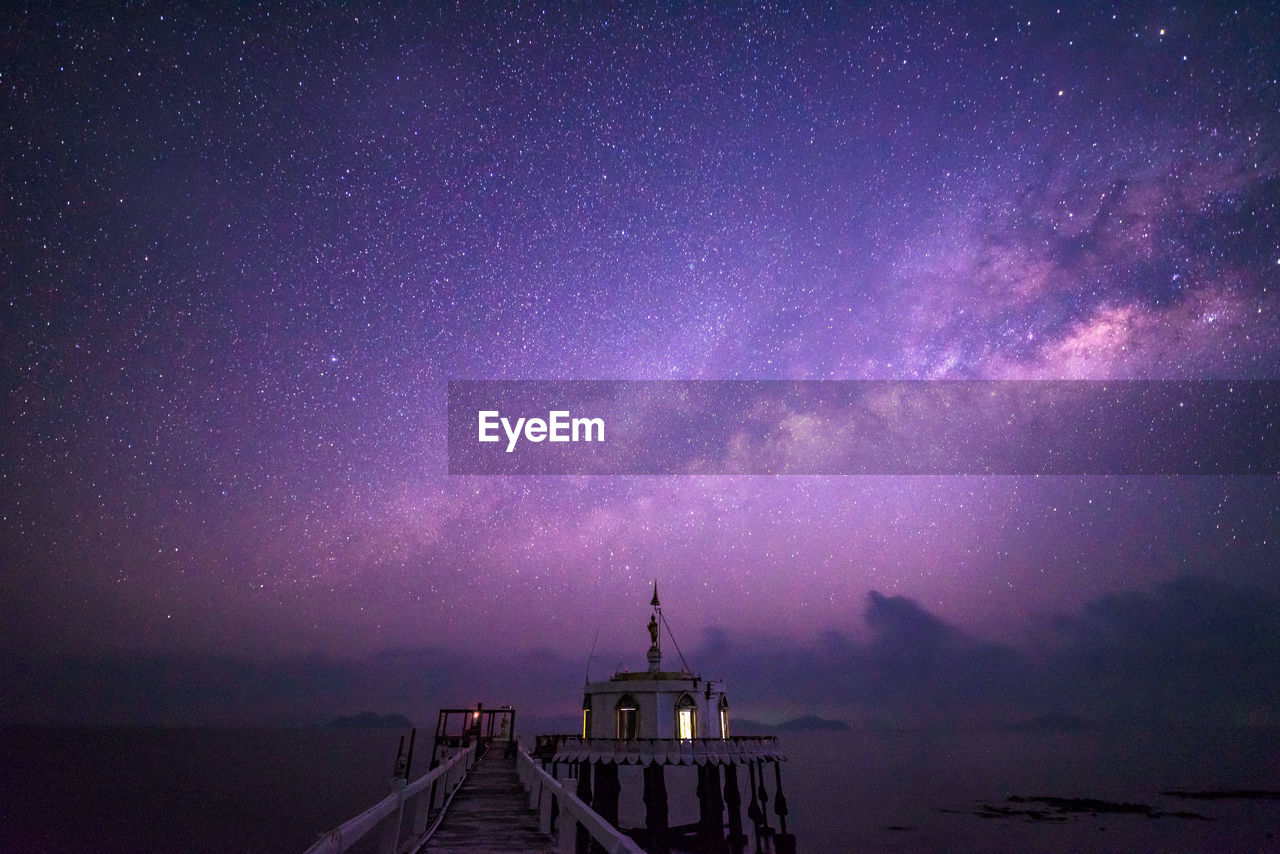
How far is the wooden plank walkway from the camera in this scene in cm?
939

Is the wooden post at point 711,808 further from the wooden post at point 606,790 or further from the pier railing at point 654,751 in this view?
the wooden post at point 606,790

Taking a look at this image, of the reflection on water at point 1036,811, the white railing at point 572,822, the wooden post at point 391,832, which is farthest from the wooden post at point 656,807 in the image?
the reflection on water at point 1036,811

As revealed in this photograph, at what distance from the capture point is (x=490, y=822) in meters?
11.4

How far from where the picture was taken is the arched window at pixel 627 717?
32250 millimetres

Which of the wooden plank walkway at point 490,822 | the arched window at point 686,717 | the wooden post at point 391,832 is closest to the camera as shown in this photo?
the wooden post at point 391,832

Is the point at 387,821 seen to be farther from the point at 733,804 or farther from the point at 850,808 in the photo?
the point at 850,808

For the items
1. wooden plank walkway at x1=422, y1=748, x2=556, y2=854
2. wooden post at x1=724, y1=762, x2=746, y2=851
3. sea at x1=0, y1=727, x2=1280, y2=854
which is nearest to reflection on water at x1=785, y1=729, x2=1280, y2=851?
sea at x1=0, y1=727, x2=1280, y2=854

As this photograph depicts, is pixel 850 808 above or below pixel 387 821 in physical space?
below

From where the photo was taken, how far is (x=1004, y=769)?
13925 centimetres

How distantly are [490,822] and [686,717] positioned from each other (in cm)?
2227

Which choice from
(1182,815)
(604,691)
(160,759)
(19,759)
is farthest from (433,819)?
(19,759)

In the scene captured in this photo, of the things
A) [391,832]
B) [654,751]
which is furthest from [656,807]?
[391,832]

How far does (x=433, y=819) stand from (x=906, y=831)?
229ft

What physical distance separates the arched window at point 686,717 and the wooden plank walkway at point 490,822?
15.3 meters
